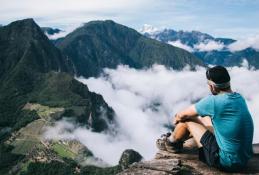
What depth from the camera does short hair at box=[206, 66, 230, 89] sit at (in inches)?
597

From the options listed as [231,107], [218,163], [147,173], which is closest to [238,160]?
[218,163]

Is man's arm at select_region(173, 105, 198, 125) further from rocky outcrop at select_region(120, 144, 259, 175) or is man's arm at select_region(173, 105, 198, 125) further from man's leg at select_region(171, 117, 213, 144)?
rocky outcrop at select_region(120, 144, 259, 175)

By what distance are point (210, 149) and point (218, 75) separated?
2.95 meters

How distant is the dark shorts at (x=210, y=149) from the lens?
16.2 meters

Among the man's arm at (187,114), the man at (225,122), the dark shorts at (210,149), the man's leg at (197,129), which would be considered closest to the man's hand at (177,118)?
the man's arm at (187,114)

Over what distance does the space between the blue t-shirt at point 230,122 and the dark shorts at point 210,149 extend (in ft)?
1.19

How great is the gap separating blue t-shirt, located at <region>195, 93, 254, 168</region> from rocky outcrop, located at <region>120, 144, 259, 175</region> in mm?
1358

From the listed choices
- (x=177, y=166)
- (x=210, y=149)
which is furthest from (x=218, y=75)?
(x=177, y=166)

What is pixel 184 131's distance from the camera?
18.2m

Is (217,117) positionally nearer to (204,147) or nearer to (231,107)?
(231,107)

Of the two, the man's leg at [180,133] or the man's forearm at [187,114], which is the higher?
the man's forearm at [187,114]

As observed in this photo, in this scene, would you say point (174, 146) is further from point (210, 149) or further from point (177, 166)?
point (210, 149)

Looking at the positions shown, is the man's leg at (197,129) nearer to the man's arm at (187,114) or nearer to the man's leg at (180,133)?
the man's arm at (187,114)

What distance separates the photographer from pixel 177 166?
17234mm
